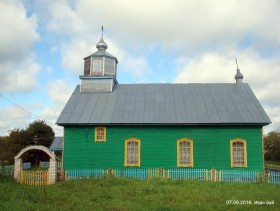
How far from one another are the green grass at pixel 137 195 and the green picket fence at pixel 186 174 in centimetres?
231

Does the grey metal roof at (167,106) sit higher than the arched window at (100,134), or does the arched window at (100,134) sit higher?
the grey metal roof at (167,106)

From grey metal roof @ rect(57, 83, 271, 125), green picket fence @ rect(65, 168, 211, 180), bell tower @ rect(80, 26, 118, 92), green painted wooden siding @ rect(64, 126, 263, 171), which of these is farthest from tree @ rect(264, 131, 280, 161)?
green picket fence @ rect(65, 168, 211, 180)

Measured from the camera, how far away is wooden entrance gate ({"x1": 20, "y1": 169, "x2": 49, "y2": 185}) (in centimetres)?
1625

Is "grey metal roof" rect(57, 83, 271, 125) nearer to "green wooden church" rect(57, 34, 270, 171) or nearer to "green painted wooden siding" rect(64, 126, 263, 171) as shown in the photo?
"green wooden church" rect(57, 34, 270, 171)

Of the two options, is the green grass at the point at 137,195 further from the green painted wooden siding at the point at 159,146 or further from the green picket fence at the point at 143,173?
the green painted wooden siding at the point at 159,146

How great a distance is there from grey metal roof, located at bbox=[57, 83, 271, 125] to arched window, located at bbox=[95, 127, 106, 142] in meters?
0.51

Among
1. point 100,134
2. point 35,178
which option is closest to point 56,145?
point 100,134

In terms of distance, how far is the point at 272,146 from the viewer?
48.5m

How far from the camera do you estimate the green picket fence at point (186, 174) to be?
652 inches

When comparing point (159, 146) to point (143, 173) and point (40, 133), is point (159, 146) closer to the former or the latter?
point (143, 173)

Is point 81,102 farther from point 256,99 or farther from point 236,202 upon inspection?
point 236,202

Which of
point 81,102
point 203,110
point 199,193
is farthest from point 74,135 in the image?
point 199,193

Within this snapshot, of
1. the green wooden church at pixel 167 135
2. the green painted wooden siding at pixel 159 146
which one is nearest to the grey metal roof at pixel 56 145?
the green wooden church at pixel 167 135

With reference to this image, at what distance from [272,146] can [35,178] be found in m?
41.2
